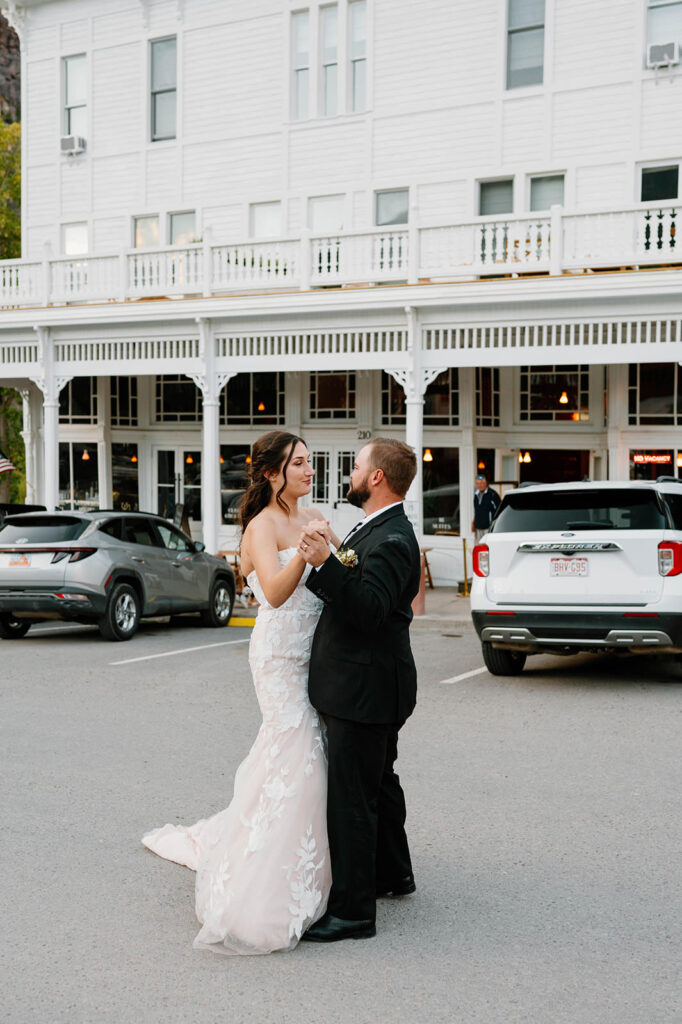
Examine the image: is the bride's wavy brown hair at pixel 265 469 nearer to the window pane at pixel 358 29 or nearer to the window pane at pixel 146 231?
the window pane at pixel 358 29

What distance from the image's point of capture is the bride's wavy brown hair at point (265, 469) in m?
4.69

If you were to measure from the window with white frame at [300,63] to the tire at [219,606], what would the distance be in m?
10.3

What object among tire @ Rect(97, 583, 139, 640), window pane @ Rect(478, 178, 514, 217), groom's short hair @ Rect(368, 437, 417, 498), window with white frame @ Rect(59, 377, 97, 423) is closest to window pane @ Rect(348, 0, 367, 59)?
window pane @ Rect(478, 178, 514, 217)

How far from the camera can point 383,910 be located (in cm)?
473

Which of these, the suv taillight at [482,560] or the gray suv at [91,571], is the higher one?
the suv taillight at [482,560]

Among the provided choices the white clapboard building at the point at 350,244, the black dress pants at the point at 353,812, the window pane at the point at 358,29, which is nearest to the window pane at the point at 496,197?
the white clapboard building at the point at 350,244

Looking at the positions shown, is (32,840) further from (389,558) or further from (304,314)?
(304,314)

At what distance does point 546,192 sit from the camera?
63.4 feet

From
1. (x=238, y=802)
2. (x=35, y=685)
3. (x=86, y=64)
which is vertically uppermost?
(x=86, y=64)

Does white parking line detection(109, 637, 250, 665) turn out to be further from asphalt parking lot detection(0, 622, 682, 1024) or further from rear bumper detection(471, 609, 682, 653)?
rear bumper detection(471, 609, 682, 653)

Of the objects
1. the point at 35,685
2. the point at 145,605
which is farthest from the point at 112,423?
the point at 35,685

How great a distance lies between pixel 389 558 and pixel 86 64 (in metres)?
22.7

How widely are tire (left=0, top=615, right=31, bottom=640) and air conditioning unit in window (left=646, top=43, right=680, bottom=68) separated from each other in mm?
13160

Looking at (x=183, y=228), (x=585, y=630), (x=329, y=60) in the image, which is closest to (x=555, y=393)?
(x=329, y=60)
